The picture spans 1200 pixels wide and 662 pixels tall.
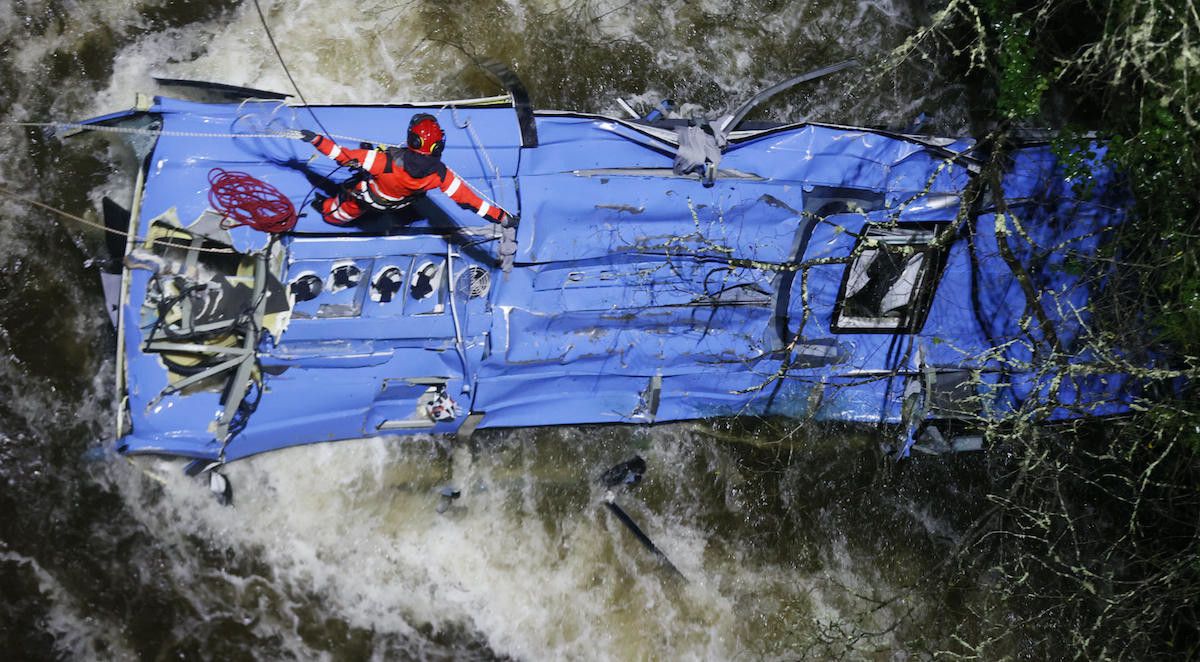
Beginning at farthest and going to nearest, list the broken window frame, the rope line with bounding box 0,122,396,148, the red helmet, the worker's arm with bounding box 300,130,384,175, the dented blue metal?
1. the broken window frame
2. the dented blue metal
3. the rope line with bounding box 0,122,396,148
4. the red helmet
5. the worker's arm with bounding box 300,130,384,175

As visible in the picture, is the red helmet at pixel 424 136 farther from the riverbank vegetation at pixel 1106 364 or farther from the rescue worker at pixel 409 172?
the riverbank vegetation at pixel 1106 364

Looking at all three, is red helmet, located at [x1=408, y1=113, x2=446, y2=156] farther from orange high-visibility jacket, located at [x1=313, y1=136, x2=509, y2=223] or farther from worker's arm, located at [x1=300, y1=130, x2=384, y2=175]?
worker's arm, located at [x1=300, y1=130, x2=384, y2=175]

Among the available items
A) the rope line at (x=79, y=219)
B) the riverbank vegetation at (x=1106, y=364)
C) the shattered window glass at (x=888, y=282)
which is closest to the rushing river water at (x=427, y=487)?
the rope line at (x=79, y=219)

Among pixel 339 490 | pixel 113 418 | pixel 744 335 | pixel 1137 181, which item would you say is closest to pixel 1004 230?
pixel 1137 181

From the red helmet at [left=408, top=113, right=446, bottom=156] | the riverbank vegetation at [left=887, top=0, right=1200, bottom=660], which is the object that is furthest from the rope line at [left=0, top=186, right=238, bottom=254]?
the riverbank vegetation at [left=887, top=0, right=1200, bottom=660]

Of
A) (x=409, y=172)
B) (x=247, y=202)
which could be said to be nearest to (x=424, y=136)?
(x=409, y=172)

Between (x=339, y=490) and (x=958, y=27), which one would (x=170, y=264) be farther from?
(x=958, y=27)
